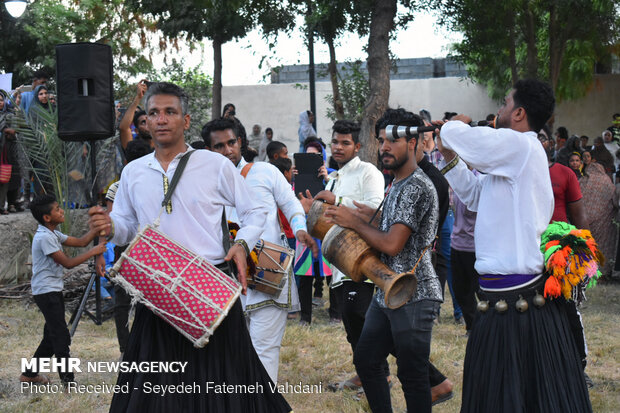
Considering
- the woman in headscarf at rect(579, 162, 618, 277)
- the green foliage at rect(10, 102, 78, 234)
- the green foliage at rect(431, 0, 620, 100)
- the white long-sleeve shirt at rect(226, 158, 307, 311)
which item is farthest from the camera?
the green foliage at rect(431, 0, 620, 100)

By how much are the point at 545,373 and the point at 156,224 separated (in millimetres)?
2144

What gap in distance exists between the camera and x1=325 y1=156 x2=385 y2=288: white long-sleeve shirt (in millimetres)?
7038

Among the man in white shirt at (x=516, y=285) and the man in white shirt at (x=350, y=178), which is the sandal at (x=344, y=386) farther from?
the man in white shirt at (x=516, y=285)

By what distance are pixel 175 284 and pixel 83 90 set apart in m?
3.93

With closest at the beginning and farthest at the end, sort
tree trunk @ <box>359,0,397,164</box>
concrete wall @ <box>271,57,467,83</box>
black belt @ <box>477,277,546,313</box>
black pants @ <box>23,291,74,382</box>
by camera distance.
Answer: black belt @ <box>477,277,546,313</box> < black pants @ <box>23,291,74,382</box> < tree trunk @ <box>359,0,397,164</box> < concrete wall @ <box>271,57,467,83</box>

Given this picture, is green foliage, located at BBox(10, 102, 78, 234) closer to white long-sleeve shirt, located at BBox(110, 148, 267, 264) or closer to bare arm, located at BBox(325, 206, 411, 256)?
white long-sleeve shirt, located at BBox(110, 148, 267, 264)

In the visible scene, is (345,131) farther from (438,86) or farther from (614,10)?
(438,86)

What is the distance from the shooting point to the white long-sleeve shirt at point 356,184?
7.04m

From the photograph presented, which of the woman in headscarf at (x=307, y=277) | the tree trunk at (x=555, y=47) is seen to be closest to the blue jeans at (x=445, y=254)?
the woman in headscarf at (x=307, y=277)

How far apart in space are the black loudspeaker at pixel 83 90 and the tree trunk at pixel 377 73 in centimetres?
805

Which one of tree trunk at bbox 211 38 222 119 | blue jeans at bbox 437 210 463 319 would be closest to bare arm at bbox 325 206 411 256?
blue jeans at bbox 437 210 463 319

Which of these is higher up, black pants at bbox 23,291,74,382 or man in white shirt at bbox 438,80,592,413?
man in white shirt at bbox 438,80,592,413

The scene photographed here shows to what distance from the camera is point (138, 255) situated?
3779mm

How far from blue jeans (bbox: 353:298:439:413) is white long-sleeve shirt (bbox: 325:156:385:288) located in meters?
2.17
